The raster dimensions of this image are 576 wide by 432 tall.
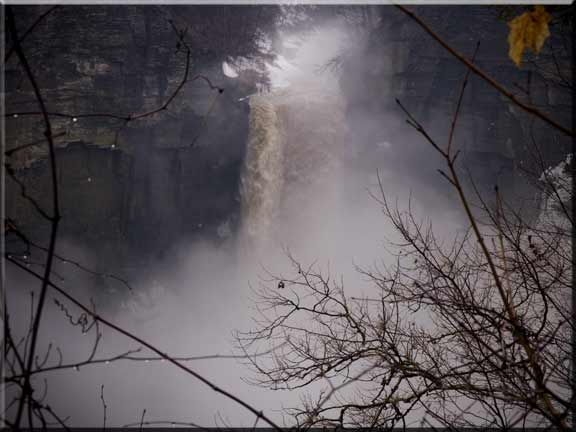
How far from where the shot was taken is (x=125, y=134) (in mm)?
11289

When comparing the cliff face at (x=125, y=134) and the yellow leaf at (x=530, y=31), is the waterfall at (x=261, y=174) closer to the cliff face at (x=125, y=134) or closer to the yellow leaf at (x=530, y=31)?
the cliff face at (x=125, y=134)

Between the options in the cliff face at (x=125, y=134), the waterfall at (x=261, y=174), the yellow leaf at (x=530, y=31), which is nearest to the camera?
the yellow leaf at (x=530, y=31)

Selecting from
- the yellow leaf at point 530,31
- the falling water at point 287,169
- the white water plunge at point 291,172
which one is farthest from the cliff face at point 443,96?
the yellow leaf at point 530,31

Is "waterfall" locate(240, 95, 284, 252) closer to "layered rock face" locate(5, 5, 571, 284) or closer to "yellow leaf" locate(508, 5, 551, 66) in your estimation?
"layered rock face" locate(5, 5, 571, 284)

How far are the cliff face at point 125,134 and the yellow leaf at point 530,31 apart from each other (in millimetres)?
10089

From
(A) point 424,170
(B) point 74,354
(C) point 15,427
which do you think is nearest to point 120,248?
(B) point 74,354

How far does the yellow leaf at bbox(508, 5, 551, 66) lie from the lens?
2.64ft

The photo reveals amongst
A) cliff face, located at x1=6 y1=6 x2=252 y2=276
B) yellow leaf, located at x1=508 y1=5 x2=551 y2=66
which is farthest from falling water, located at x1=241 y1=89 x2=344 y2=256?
yellow leaf, located at x1=508 y1=5 x2=551 y2=66

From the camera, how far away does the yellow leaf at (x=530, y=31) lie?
0.80 m

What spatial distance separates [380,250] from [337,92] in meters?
4.24

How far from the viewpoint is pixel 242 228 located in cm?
1073

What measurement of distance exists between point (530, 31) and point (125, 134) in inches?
454

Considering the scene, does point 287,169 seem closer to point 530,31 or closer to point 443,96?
point 443,96

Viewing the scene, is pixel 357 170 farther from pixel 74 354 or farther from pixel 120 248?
pixel 74 354
